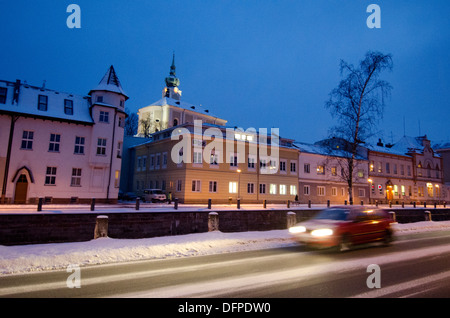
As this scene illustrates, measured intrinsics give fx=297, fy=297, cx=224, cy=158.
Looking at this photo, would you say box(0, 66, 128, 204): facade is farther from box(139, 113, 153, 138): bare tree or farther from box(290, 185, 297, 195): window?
box(139, 113, 153, 138): bare tree

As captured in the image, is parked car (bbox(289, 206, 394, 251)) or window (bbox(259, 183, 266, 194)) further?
window (bbox(259, 183, 266, 194))

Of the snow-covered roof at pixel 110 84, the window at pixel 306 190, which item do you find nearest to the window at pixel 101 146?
the snow-covered roof at pixel 110 84

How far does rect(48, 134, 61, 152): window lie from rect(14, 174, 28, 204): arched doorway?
3566 millimetres

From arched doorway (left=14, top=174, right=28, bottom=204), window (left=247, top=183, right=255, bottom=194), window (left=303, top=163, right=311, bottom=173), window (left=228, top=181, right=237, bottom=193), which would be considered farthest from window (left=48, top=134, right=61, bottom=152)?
window (left=303, top=163, right=311, bottom=173)

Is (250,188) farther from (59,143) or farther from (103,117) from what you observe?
(59,143)

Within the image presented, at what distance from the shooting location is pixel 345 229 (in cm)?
1132

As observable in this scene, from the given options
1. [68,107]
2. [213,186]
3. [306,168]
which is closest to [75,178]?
[68,107]

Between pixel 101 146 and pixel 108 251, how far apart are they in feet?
77.5

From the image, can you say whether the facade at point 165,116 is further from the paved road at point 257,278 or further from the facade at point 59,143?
the paved road at point 257,278

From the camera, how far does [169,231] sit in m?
16.7

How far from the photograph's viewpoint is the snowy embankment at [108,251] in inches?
375

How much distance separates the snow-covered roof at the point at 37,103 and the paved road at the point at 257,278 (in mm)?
26137

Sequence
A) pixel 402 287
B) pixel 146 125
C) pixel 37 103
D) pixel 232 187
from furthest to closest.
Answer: pixel 146 125
pixel 232 187
pixel 37 103
pixel 402 287

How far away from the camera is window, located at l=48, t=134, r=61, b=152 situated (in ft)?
99.6
